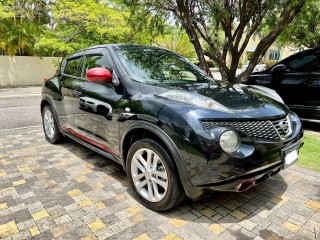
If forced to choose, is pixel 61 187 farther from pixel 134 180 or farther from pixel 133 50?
pixel 133 50

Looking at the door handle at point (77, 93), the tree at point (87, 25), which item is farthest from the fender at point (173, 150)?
the tree at point (87, 25)

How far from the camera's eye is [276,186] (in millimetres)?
3234

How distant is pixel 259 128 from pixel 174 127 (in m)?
0.75

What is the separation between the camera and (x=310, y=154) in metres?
4.18

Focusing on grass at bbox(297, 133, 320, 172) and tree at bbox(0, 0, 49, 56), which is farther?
tree at bbox(0, 0, 49, 56)

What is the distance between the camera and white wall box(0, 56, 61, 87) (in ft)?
54.1

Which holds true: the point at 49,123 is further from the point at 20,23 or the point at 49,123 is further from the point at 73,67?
the point at 20,23

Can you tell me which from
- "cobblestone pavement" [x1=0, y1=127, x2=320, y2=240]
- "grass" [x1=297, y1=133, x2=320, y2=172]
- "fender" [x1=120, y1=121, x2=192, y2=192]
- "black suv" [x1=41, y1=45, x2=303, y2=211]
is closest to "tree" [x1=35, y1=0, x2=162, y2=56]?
"grass" [x1=297, y1=133, x2=320, y2=172]

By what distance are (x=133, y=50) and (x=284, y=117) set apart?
6.47 feet

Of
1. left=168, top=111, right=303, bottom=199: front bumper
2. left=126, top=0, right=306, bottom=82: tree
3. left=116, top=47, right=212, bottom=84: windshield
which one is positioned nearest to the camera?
left=168, top=111, right=303, bottom=199: front bumper

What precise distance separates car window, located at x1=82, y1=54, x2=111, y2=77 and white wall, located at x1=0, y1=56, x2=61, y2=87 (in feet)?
49.9

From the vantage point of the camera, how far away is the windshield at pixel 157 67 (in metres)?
3.12

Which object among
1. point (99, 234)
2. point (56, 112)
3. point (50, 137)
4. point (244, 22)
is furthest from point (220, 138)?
point (244, 22)

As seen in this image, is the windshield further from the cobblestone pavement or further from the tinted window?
the cobblestone pavement
